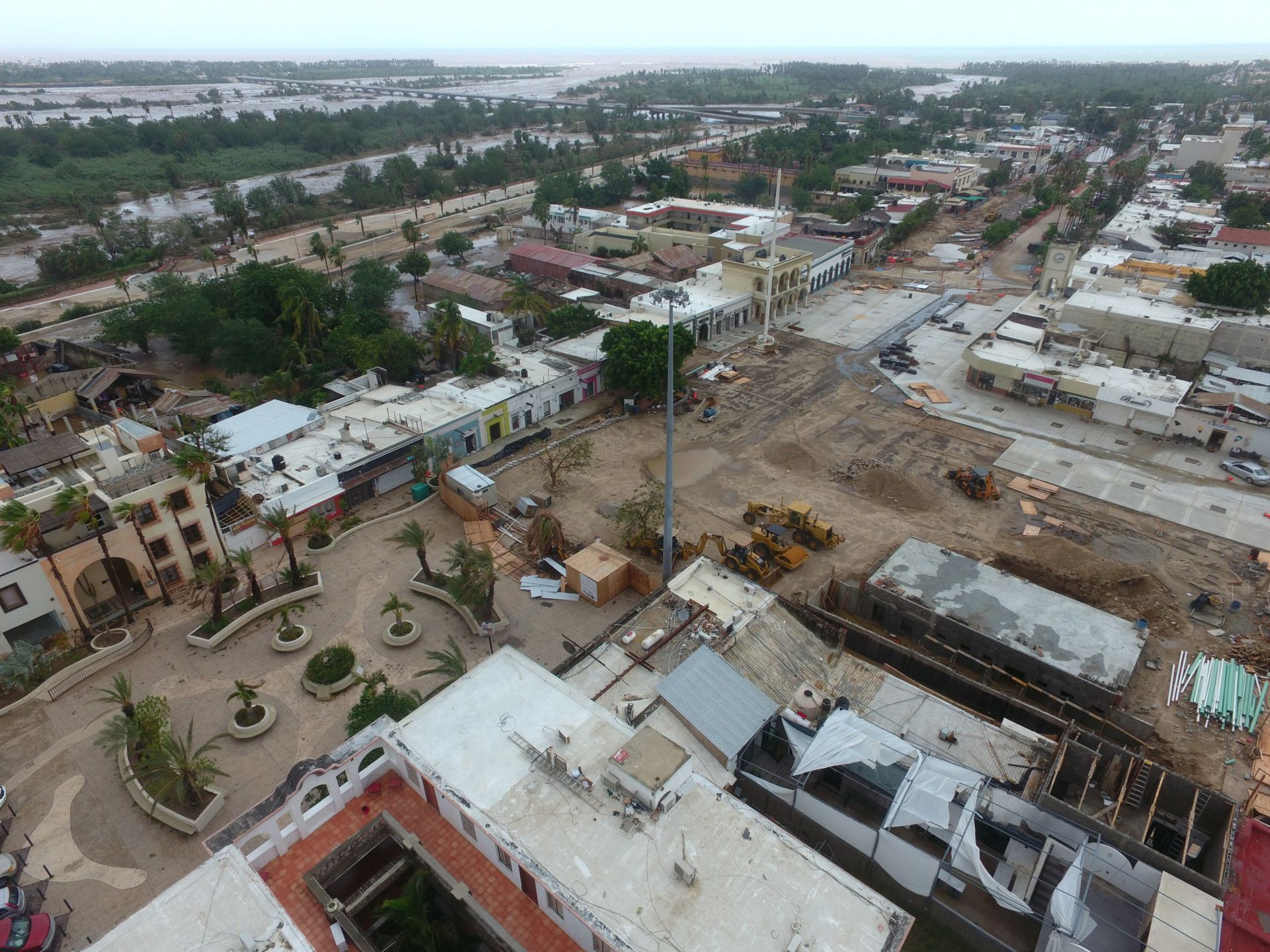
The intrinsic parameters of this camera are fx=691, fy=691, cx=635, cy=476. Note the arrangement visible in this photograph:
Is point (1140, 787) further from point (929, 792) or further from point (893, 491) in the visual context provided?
point (893, 491)

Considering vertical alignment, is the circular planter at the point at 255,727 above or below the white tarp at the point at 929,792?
below

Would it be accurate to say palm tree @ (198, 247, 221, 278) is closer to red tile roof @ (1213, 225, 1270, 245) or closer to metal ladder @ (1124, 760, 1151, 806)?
metal ladder @ (1124, 760, 1151, 806)

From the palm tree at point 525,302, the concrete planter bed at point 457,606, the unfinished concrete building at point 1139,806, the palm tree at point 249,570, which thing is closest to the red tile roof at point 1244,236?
the palm tree at point 525,302

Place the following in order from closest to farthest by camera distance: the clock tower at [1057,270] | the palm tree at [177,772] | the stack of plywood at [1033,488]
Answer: the palm tree at [177,772] → the stack of plywood at [1033,488] → the clock tower at [1057,270]

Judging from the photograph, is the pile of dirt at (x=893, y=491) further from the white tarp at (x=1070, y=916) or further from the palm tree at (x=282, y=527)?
the palm tree at (x=282, y=527)

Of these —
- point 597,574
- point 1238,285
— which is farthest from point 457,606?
point 1238,285

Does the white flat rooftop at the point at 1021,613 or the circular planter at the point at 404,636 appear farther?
the circular planter at the point at 404,636

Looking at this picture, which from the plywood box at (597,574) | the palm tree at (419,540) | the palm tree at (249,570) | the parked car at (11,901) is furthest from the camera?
the plywood box at (597,574)

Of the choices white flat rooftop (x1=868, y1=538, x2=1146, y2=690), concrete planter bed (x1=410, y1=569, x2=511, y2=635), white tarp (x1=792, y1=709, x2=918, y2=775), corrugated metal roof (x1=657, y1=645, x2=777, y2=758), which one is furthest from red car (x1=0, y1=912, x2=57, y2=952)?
white flat rooftop (x1=868, y1=538, x2=1146, y2=690)
